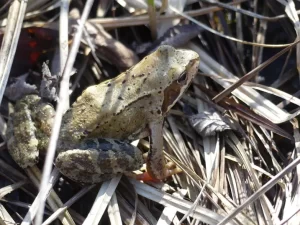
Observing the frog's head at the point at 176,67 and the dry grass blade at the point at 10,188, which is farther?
the frog's head at the point at 176,67

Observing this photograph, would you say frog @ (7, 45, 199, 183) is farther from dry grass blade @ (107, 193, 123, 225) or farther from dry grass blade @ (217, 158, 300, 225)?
dry grass blade @ (217, 158, 300, 225)

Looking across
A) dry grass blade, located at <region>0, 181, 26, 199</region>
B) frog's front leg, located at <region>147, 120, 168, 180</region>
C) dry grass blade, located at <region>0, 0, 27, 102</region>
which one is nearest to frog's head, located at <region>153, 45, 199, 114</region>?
frog's front leg, located at <region>147, 120, 168, 180</region>

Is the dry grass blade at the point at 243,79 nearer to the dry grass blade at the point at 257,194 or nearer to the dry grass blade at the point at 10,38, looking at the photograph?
the dry grass blade at the point at 257,194

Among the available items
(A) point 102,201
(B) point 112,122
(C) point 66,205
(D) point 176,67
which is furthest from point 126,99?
(C) point 66,205

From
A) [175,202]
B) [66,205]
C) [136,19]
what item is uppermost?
[136,19]

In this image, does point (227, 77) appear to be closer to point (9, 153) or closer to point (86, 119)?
point (86, 119)

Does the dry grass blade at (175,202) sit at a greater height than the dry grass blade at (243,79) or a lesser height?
lesser

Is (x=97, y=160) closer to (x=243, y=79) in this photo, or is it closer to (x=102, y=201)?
(x=102, y=201)

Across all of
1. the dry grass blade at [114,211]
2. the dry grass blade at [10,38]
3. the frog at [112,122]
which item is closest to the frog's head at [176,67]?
the frog at [112,122]
